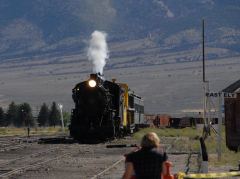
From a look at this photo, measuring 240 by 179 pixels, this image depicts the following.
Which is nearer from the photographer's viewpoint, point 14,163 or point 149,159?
point 149,159

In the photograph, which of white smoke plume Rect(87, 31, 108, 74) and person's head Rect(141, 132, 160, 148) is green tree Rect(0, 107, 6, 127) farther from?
person's head Rect(141, 132, 160, 148)

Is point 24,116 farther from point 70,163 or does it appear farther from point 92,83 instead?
point 70,163

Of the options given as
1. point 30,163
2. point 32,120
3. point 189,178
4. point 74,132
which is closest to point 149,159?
point 189,178

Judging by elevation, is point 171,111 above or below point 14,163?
above

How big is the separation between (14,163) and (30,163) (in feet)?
1.71

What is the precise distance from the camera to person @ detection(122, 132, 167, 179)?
39.7 feet

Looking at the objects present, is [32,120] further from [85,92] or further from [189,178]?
[189,178]

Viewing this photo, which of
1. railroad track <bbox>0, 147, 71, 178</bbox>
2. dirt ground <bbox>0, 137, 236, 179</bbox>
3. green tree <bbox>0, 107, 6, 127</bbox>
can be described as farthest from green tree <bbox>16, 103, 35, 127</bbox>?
railroad track <bbox>0, 147, 71, 178</bbox>

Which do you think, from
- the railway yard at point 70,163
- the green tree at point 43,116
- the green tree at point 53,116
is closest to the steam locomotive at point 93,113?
the railway yard at point 70,163

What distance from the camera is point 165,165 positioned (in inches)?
487

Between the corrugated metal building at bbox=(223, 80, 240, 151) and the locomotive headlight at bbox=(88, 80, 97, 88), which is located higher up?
the locomotive headlight at bbox=(88, 80, 97, 88)

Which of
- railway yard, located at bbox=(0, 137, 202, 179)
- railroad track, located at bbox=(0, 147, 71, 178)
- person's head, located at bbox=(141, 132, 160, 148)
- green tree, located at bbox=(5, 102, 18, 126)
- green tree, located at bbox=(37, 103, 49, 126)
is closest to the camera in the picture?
person's head, located at bbox=(141, 132, 160, 148)

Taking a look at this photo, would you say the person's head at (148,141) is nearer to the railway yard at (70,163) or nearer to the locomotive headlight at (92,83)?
the railway yard at (70,163)

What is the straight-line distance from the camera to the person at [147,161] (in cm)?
1210
